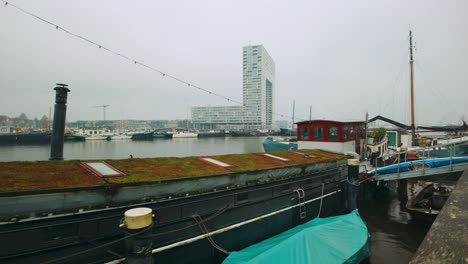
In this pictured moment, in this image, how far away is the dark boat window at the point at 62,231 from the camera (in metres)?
4.55

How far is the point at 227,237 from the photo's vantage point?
721 centimetres

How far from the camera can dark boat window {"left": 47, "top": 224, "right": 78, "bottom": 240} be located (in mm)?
4555

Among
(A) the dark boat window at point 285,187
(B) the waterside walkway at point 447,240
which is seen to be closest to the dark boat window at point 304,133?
(A) the dark boat window at point 285,187

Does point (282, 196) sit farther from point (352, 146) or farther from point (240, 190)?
point (352, 146)

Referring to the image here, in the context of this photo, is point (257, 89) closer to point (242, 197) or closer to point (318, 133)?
point (318, 133)

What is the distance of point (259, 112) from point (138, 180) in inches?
6256

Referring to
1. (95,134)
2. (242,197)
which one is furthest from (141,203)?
(95,134)

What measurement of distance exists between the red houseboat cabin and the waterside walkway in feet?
46.9

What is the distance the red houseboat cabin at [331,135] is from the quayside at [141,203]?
8.22 m

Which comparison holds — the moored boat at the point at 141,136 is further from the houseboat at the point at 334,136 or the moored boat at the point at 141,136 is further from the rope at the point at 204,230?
the rope at the point at 204,230

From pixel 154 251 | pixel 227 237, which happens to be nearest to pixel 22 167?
pixel 154 251

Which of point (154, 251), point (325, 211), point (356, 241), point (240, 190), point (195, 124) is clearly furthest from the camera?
point (195, 124)

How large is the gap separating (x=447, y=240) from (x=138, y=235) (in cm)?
490

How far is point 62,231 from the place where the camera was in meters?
4.69
